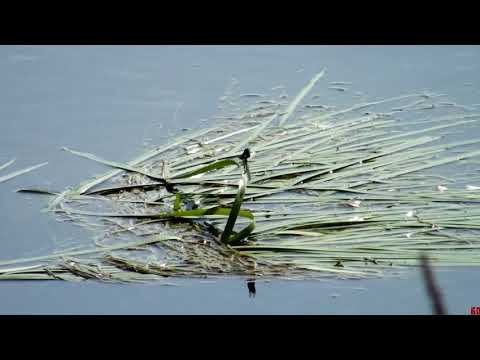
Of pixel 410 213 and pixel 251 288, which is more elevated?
pixel 410 213

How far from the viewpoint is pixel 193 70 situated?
13.7 feet

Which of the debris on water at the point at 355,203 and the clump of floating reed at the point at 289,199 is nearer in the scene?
the clump of floating reed at the point at 289,199

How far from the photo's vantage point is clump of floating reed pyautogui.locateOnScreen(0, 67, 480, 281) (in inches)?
107

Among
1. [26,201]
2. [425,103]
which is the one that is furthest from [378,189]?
[26,201]

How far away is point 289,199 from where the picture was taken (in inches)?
121

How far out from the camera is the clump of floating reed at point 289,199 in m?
2.72

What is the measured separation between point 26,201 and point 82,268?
521 mm

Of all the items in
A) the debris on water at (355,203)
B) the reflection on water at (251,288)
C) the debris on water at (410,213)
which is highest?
the debris on water at (355,203)

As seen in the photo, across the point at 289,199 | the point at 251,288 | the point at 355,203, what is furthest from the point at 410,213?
the point at 251,288

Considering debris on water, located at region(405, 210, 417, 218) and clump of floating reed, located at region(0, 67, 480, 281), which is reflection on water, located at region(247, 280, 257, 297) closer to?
clump of floating reed, located at region(0, 67, 480, 281)

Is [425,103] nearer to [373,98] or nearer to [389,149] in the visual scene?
[373,98]

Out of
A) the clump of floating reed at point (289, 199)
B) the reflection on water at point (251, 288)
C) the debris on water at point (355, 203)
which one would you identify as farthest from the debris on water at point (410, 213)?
the reflection on water at point (251, 288)

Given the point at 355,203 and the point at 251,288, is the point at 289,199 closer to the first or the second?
the point at 355,203

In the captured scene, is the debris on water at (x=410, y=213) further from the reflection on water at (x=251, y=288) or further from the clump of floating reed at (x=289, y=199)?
the reflection on water at (x=251, y=288)
